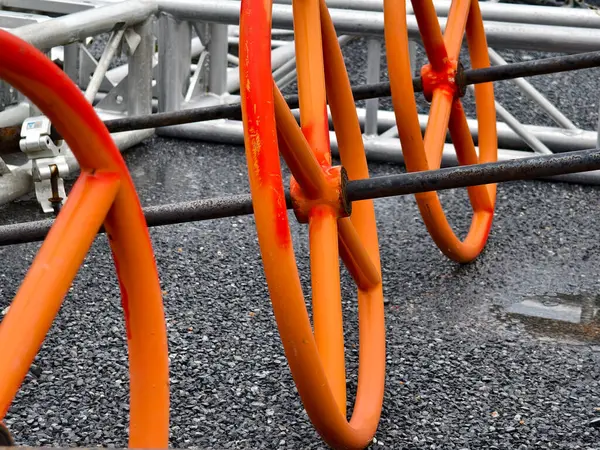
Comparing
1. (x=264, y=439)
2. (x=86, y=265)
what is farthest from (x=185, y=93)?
(x=264, y=439)

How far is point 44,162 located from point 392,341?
72.2 inches

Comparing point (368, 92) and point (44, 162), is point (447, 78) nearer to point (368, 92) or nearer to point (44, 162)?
point (368, 92)

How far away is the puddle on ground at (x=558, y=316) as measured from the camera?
3432 millimetres

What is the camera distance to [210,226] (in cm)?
440

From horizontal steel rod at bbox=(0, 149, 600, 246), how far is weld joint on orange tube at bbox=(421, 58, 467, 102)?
3.96ft

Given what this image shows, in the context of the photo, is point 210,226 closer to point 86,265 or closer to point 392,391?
point 86,265

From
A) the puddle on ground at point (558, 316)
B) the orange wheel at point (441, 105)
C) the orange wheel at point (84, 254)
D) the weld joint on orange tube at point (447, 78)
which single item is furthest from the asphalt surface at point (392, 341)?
the orange wheel at point (84, 254)

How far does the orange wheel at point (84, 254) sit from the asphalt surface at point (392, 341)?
906 mm

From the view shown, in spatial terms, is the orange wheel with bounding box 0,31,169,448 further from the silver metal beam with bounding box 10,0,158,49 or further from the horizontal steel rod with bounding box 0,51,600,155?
the silver metal beam with bounding box 10,0,158,49

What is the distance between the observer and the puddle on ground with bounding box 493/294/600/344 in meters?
3.43

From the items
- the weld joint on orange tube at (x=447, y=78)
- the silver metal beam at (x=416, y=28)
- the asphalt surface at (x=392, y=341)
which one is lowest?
the asphalt surface at (x=392, y=341)

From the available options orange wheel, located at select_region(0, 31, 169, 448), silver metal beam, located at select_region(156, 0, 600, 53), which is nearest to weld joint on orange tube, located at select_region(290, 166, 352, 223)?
orange wheel, located at select_region(0, 31, 169, 448)

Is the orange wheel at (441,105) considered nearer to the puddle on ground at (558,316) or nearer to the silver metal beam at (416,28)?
the puddle on ground at (558,316)

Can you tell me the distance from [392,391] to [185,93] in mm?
3229
